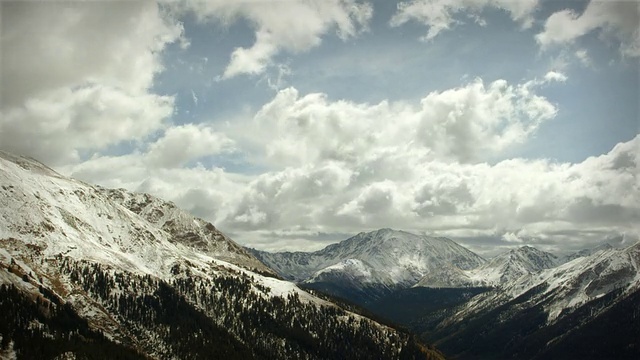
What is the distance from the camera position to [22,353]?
196 m

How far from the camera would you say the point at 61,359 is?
652 ft

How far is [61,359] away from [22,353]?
1457cm
